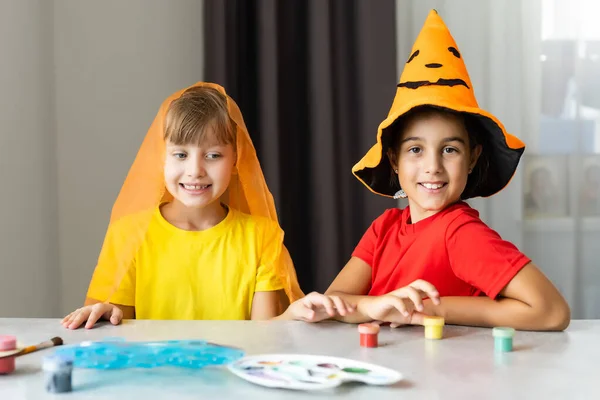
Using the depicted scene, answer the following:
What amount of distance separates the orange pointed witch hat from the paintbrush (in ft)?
2.48

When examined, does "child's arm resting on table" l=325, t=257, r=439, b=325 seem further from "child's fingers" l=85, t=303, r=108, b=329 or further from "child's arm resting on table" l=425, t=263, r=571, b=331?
"child's fingers" l=85, t=303, r=108, b=329

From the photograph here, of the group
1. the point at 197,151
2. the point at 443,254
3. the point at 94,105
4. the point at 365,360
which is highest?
the point at 94,105

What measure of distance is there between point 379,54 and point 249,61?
468mm

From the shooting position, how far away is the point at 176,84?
2680 millimetres

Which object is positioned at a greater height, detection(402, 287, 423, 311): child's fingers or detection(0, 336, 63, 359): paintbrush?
detection(402, 287, 423, 311): child's fingers

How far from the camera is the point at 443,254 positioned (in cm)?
142

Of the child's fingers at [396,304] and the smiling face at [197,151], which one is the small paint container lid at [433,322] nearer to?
the child's fingers at [396,304]

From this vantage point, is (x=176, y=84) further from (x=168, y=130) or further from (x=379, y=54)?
(x=168, y=130)

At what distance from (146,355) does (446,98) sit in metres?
0.81

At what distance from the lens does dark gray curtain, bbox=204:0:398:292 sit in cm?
254

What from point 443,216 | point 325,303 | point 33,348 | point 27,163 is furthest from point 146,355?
point 27,163

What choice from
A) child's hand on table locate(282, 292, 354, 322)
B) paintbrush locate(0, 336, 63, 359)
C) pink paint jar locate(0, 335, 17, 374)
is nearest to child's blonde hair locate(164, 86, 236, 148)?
child's hand on table locate(282, 292, 354, 322)

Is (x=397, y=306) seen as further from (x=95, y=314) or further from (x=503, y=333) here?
(x=95, y=314)

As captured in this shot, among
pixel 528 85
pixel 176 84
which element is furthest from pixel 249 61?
pixel 528 85
